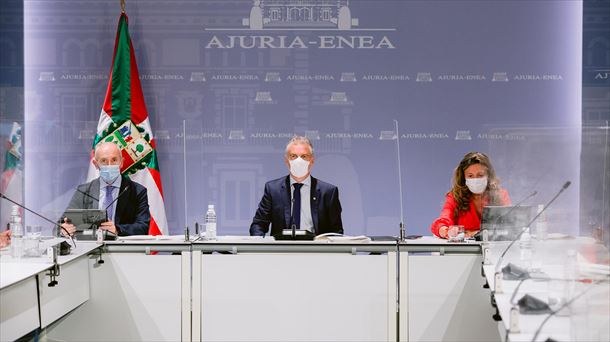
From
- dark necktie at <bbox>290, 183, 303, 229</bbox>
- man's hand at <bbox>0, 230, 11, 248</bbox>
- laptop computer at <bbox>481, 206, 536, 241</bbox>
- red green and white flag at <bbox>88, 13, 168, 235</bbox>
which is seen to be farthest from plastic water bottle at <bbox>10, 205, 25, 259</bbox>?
laptop computer at <bbox>481, 206, 536, 241</bbox>

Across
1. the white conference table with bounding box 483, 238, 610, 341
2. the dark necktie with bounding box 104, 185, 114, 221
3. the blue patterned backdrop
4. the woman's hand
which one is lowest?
the white conference table with bounding box 483, 238, 610, 341

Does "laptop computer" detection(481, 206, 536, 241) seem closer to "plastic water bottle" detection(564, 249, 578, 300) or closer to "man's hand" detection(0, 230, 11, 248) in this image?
"plastic water bottle" detection(564, 249, 578, 300)

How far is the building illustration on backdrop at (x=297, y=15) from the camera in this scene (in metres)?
5.65

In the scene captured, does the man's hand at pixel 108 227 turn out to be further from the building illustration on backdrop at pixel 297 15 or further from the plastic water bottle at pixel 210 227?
the building illustration on backdrop at pixel 297 15

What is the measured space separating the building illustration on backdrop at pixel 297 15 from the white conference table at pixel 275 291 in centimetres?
254

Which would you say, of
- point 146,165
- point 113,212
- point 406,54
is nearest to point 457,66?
point 406,54

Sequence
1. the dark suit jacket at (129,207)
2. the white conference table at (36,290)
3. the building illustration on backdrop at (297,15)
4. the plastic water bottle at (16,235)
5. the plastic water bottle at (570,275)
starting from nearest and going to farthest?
the plastic water bottle at (570,275)
the white conference table at (36,290)
the plastic water bottle at (16,235)
the dark suit jacket at (129,207)
the building illustration on backdrop at (297,15)

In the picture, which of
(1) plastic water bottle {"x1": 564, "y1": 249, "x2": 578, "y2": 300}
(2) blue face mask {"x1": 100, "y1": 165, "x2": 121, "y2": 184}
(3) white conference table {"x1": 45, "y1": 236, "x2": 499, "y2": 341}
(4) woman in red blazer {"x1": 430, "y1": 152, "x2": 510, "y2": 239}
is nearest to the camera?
(1) plastic water bottle {"x1": 564, "y1": 249, "x2": 578, "y2": 300}

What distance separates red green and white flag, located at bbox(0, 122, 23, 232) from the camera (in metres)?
3.28

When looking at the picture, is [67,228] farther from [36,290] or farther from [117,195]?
[36,290]

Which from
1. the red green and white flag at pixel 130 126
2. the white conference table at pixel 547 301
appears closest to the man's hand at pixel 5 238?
the red green and white flag at pixel 130 126

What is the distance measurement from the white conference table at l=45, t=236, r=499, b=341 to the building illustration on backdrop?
8.33 feet

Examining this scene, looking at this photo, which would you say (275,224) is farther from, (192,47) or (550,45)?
(550,45)

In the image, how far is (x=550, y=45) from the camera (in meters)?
5.64
